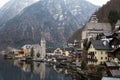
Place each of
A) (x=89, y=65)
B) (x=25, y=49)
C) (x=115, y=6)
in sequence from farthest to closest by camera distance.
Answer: (x=25, y=49) < (x=115, y=6) < (x=89, y=65)

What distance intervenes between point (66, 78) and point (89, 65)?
391 inches

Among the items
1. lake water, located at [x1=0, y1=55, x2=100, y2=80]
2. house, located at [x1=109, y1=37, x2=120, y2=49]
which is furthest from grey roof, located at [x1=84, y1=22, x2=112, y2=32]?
house, located at [x1=109, y1=37, x2=120, y2=49]

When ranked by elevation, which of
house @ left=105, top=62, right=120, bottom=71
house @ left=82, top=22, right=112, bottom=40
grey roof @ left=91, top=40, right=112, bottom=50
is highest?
house @ left=82, top=22, right=112, bottom=40

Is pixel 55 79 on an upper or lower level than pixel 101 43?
lower

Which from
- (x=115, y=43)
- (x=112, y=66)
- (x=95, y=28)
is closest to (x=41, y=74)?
(x=115, y=43)

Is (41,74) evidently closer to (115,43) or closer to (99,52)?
(99,52)

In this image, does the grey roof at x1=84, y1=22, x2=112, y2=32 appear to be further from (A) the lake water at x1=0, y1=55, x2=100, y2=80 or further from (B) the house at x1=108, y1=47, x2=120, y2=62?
(B) the house at x1=108, y1=47, x2=120, y2=62

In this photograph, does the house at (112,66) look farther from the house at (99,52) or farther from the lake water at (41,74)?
the house at (99,52)

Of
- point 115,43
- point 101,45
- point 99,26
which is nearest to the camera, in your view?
point 115,43

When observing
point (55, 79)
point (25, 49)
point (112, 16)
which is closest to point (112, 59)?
point (55, 79)

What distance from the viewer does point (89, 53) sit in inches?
2559

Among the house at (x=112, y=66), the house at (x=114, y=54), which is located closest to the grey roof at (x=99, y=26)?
the house at (x=114, y=54)

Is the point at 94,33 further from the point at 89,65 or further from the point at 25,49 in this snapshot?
the point at 25,49

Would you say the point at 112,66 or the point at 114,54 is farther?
the point at 114,54
